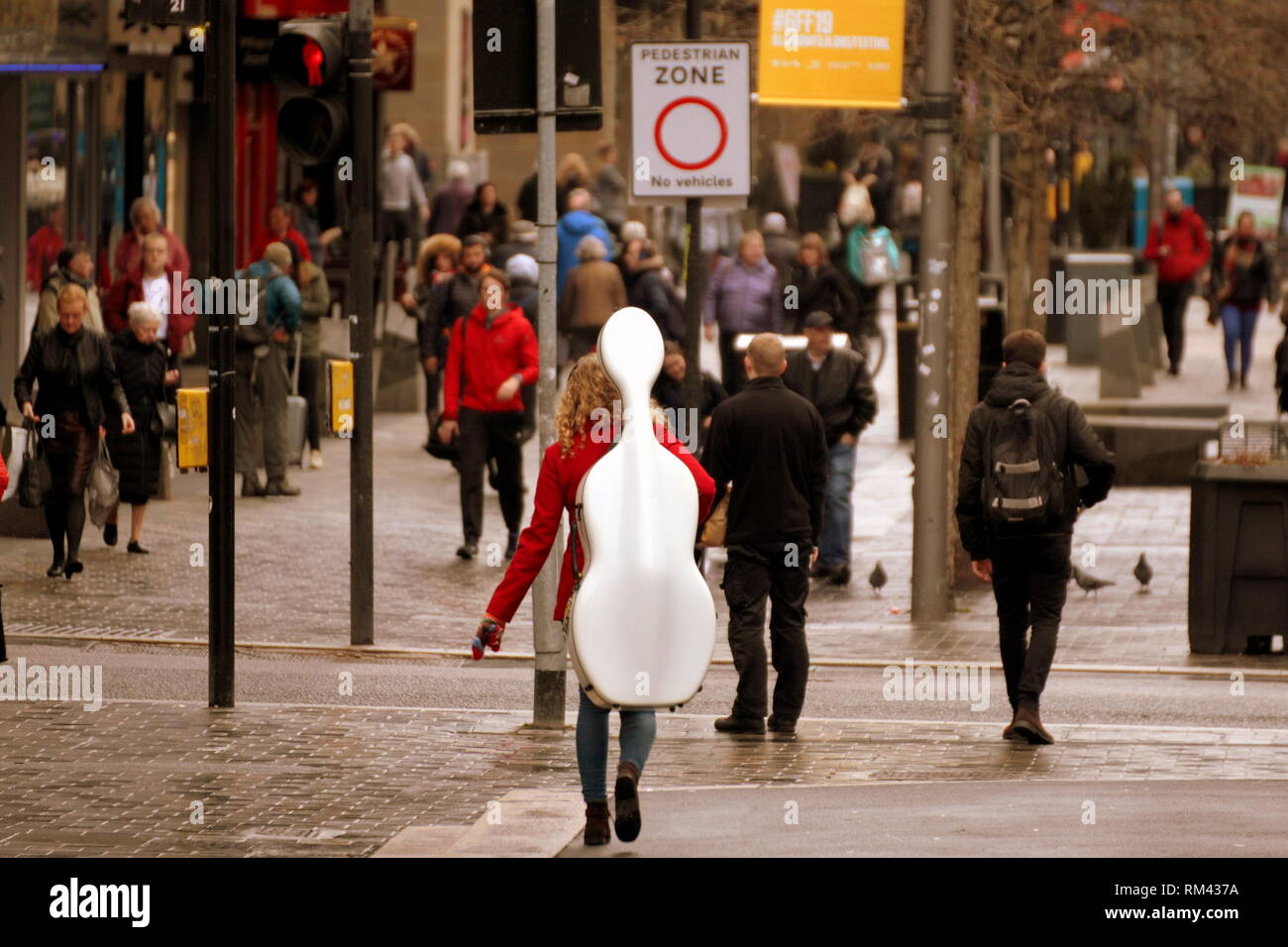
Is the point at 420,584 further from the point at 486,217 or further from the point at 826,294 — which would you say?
the point at 486,217

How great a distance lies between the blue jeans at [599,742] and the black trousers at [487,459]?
7382 millimetres

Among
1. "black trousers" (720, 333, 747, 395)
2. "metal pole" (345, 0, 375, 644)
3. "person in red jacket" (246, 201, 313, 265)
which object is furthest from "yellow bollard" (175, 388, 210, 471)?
"person in red jacket" (246, 201, 313, 265)

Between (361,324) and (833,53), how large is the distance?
3.54 metres

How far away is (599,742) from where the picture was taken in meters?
7.82

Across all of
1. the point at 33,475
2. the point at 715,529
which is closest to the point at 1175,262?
the point at 33,475

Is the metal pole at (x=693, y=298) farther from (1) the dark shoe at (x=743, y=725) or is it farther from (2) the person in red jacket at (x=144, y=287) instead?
(2) the person in red jacket at (x=144, y=287)

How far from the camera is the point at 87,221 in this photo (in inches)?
854

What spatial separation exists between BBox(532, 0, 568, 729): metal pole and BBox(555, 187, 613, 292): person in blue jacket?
13018 millimetres

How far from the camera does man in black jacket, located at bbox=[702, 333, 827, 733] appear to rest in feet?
33.2

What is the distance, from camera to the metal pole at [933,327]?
43.9ft

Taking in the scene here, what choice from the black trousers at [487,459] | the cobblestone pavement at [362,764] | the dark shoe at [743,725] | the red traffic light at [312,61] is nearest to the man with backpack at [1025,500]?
the cobblestone pavement at [362,764]

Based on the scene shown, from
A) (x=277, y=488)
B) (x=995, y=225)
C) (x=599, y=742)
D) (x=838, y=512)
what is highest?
(x=995, y=225)
